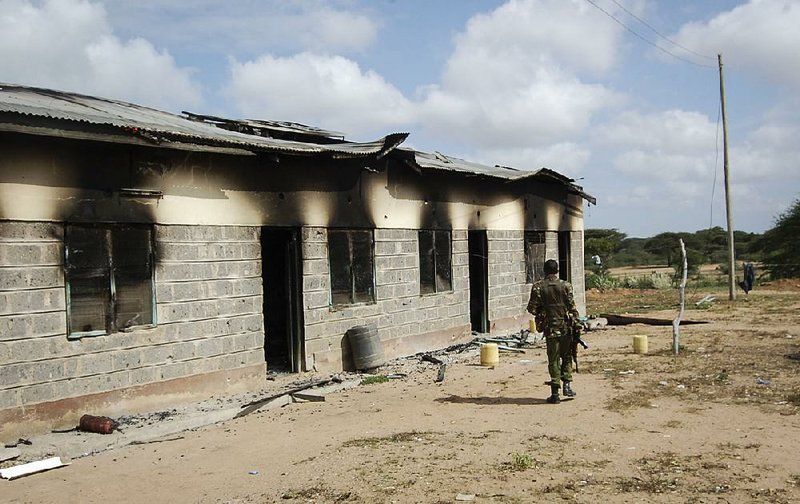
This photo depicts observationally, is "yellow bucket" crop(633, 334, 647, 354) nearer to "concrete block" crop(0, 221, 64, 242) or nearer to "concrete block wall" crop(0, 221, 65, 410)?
"concrete block wall" crop(0, 221, 65, 410)

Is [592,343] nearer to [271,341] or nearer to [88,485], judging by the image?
[271,341]

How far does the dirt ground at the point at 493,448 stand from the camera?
5160 mm

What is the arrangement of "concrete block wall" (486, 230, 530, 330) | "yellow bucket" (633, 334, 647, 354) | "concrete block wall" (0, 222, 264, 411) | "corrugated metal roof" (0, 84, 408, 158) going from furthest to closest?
"concrete block wall" (486, 230, 530, 330) < "yellow bucket" (633, 334, 647, 354) < "corrugated metal roof" (0, 84, 408, 158) < "concrete block wall" (0, 222, 264, 411)

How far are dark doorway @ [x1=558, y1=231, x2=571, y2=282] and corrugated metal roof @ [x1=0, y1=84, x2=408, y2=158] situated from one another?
8619mm

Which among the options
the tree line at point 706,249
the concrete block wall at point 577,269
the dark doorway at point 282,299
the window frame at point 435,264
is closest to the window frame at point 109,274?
the dark doorway at point 282,299

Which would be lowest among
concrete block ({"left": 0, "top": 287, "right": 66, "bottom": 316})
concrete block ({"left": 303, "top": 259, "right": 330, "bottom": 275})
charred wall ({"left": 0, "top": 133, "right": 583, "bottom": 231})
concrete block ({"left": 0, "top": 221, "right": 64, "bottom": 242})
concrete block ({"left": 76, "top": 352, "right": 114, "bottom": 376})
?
concrete block ({"left": 76, "top": 352, "right": 114, "bottom": 376})

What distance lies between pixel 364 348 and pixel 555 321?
12.4 feet

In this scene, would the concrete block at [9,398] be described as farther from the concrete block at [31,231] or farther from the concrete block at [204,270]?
the concrete block at [204,270]

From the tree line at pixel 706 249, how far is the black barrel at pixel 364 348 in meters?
13.8

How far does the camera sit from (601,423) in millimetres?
7055

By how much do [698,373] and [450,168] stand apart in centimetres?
578

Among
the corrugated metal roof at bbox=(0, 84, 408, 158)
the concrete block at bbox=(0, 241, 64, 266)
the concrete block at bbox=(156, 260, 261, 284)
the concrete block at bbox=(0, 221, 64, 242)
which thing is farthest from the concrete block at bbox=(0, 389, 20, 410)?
the corrugated metal roof at bbox=(0, 84, 408, 158)

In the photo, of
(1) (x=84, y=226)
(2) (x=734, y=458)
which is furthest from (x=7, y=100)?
(2) (x=734, y=458)

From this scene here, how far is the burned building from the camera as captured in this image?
285 inches
